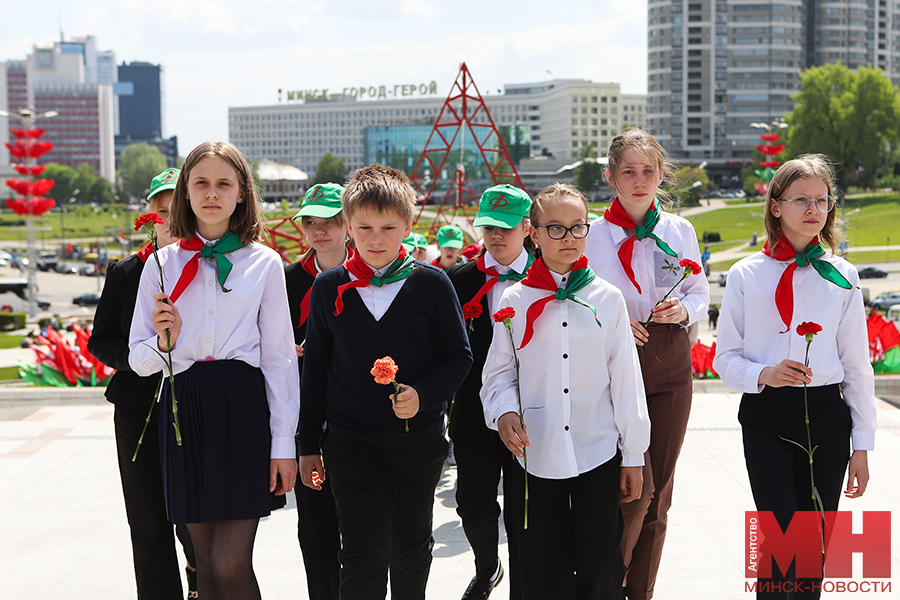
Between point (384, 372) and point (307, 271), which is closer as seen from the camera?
point (384, 372)

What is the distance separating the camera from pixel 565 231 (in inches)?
118

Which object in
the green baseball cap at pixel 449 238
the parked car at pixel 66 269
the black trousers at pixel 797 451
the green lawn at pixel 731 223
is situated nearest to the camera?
the black trousers at pixel 797 451

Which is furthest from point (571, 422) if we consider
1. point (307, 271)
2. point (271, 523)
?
point (271, 523)

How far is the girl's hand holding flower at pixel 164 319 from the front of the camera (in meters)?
2.77

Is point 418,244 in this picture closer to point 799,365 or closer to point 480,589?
point 480,589

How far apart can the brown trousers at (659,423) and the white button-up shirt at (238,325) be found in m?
1.47

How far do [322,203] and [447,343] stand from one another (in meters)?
1.18

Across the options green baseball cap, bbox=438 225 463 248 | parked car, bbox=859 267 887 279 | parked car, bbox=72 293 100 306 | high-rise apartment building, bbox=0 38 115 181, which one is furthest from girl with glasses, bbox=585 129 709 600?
high-rise apartment building, bbox=0 38 115 181

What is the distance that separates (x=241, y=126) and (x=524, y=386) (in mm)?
181737

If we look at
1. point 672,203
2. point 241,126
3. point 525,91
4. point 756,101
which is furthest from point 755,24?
point 672,203

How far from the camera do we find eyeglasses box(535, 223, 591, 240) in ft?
9.82

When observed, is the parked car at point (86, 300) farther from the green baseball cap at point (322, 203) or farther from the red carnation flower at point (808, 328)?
the red carnation flower at point (808, 328)

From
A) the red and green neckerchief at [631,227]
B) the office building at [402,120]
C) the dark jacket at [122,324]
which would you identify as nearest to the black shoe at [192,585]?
the dark jacket at [122,324]

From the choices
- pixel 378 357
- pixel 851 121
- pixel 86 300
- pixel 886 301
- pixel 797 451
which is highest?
pixel 851 121
